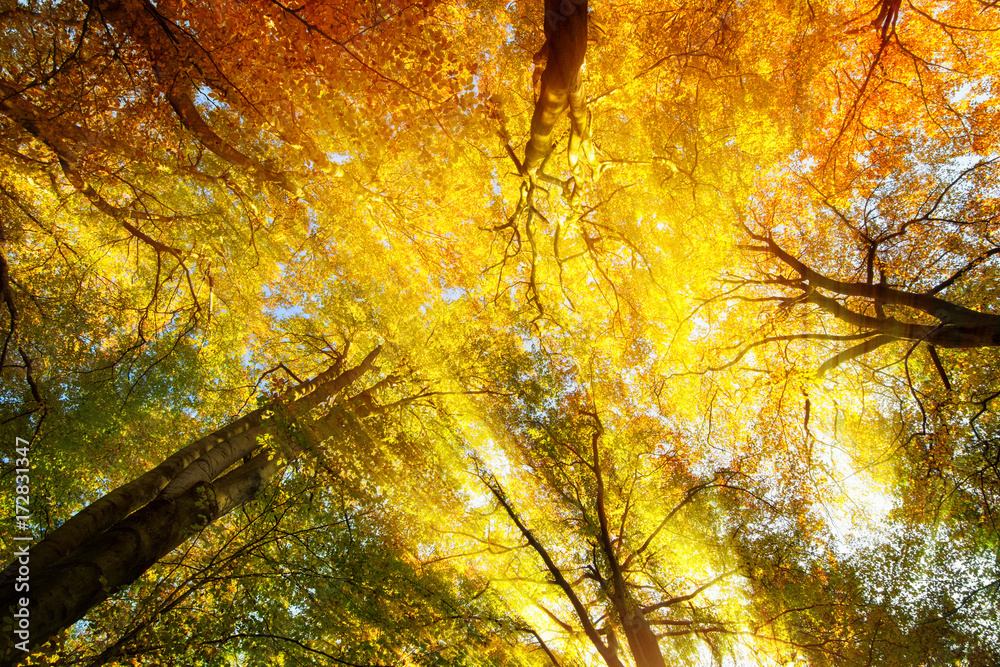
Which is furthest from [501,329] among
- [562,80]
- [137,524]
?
[137,524]

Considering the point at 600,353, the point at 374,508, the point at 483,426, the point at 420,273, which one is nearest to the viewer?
the point at 374,508

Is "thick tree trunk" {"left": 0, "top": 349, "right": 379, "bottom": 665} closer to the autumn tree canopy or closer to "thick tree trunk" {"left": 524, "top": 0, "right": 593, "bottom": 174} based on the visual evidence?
the autumn tree canopy

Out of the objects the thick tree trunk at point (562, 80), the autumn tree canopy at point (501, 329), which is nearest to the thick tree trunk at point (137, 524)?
the autumn tree canopy at point (501, 329)

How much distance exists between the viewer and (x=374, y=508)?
16.1ft

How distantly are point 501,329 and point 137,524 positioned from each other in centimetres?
558

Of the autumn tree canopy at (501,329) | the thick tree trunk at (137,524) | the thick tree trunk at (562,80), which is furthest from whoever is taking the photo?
the autumn tree canopy at (501,329)

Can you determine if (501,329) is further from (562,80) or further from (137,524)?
(137,524)

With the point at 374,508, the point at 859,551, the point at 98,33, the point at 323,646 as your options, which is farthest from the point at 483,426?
the point at 98,33

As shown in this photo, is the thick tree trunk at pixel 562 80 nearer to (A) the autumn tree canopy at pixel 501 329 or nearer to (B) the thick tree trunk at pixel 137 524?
(A) the autumn tree canopy at pixel 501 329

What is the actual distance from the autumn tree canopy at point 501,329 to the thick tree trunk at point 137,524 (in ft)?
0.15

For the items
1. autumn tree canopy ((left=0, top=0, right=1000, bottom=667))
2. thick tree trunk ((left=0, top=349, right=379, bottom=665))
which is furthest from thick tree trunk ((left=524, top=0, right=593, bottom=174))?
thick tree trunk ((left=0, top=349, right=379, bottom=665))

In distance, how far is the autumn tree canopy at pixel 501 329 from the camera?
420 cm

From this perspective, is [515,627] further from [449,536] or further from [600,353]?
[600,353]

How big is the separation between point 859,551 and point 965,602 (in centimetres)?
114
